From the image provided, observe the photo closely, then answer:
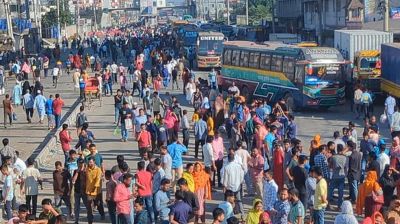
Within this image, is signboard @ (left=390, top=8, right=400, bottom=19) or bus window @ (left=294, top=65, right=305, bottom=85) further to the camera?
signboard @ (left=390, top=8, right=400, bottom=19)

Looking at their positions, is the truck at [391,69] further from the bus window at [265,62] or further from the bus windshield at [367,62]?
the bus window at [265,62]

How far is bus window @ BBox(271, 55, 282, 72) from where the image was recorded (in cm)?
3441

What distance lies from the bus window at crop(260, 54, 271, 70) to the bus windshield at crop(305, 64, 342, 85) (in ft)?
9.91

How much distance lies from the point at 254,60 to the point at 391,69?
606 cm

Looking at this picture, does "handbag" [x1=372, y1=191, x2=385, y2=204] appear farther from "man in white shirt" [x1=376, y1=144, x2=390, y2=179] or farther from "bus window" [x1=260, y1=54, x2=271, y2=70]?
"bus window" [x1=260, y1=54, x2=271, y2=70]

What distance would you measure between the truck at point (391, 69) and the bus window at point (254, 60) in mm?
4902

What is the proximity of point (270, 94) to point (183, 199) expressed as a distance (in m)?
21.0

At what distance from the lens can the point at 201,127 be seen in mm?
22969

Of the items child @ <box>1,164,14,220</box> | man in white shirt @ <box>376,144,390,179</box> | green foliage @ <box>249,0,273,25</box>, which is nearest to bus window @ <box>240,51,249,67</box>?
man in white shirt @ <box>376,144,390,179</box>

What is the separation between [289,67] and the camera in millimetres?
33531

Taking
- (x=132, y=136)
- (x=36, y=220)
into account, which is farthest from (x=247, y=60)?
(x=36, y=220)

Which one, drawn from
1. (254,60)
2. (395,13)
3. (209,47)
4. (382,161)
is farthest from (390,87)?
(395,13)

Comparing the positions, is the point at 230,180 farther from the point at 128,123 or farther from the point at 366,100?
the point at 366,100

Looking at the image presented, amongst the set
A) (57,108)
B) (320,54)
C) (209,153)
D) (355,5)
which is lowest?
(57,108)
